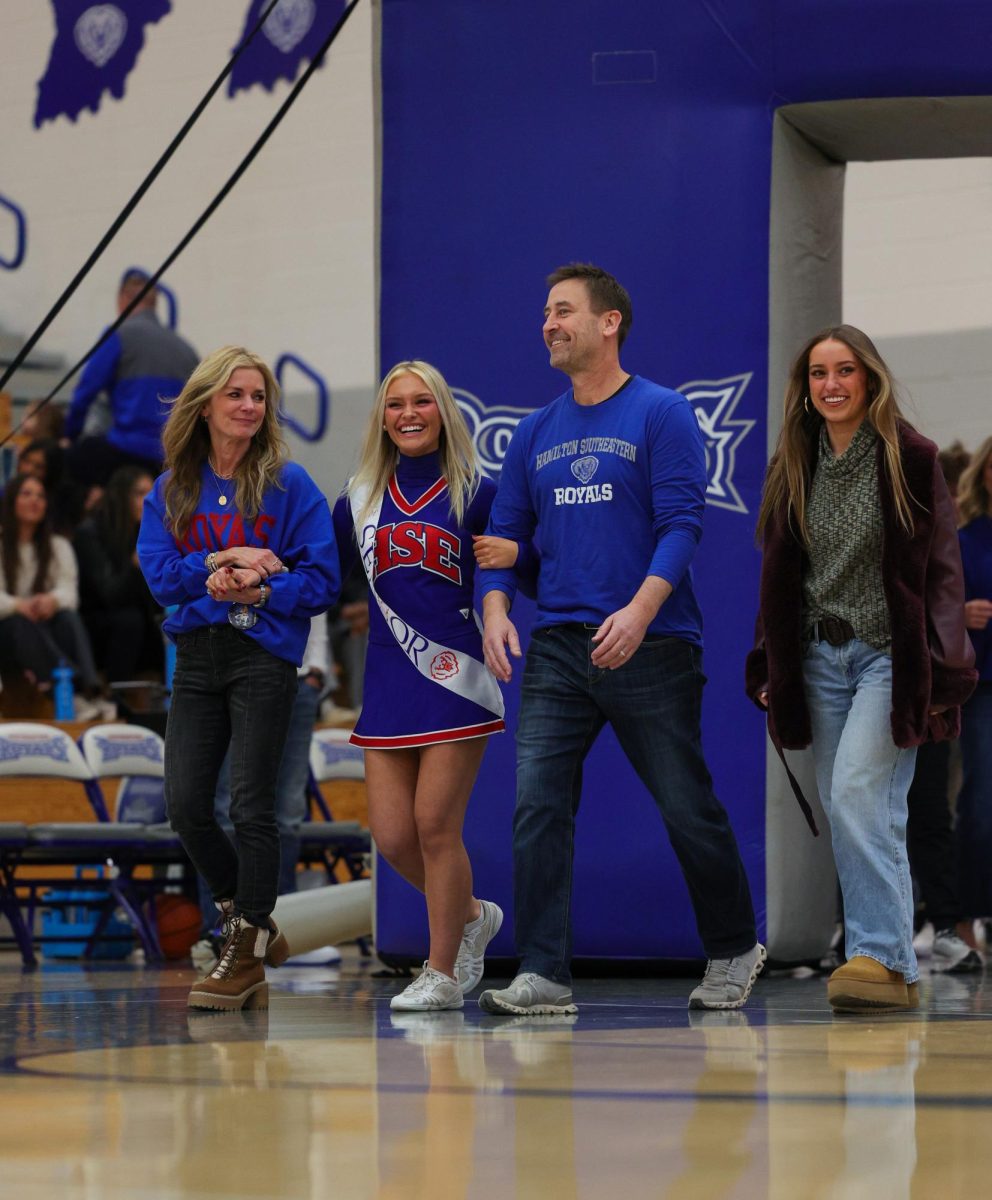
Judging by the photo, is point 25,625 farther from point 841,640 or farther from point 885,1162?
point 885,1162

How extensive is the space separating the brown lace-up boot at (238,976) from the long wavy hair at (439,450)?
1.03 metres

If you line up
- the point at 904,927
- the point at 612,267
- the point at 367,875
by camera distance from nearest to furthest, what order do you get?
the point at 904,927 → the point at 612,267 → the point at 367,875

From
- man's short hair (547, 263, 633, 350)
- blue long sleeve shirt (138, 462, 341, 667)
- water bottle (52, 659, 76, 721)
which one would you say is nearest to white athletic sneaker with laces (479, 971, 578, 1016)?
blue long sleeve shirt (138, 462, 341, 667)

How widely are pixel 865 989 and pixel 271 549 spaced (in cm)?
176

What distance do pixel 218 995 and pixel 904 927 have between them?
1.57 metres

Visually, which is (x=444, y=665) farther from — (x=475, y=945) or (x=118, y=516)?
(x=118, y=516)

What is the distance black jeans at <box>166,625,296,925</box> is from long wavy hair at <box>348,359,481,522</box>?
0.45 meters

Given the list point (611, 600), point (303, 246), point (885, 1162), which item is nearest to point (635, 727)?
point (611, 600)

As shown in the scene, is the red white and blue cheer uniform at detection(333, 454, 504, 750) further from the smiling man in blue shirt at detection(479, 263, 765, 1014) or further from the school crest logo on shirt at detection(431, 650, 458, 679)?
the smiling man in blue shirt at detection(479, 263, 765, 1014)

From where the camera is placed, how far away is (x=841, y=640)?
4527 mm

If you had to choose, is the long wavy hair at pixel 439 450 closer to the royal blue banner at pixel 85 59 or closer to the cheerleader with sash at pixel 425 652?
the cheerleader with sash at pixel 425 652

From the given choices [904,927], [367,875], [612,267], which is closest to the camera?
[904,927]

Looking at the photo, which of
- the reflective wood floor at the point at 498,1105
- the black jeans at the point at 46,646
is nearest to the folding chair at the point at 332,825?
the black jeans at the point at 46,646

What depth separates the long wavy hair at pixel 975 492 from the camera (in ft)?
21.2
